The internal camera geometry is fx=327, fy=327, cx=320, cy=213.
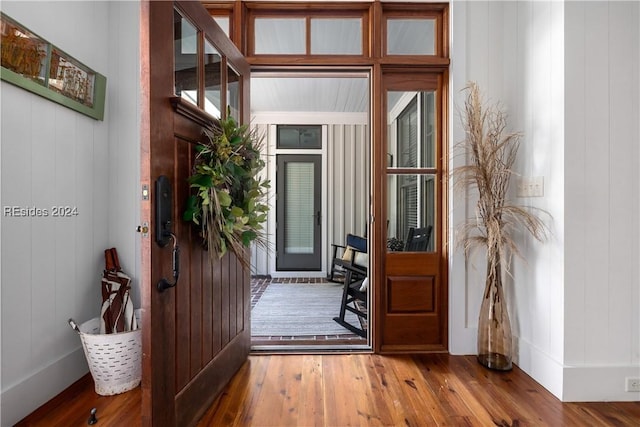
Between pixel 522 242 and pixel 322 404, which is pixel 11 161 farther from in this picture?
pixel 522 242

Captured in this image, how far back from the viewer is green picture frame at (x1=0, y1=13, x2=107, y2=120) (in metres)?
1.57

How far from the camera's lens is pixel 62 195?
191cm

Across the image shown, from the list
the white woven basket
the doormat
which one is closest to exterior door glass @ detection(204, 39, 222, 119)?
the white woven basket

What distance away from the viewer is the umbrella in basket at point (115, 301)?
1990mm

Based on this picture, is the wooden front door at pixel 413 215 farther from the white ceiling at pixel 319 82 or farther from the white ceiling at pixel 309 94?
the white ceiling at pixel 309 94

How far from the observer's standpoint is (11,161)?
1593 millimetres

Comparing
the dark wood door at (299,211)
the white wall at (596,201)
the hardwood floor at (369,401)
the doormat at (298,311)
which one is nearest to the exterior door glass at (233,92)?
the hardwood floor at (369,401)

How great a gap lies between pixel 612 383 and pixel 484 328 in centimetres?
67

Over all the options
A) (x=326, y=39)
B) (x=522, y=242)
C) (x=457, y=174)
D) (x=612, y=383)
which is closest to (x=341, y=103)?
(x=326, y=39)

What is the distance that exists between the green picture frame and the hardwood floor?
1.70 metres

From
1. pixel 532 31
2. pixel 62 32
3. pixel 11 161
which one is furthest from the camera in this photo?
pixel 532 31

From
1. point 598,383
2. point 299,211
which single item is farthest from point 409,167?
point 299,211

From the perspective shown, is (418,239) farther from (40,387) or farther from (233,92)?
(40,387)

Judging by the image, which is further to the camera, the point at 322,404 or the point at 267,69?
the point at 267,69
